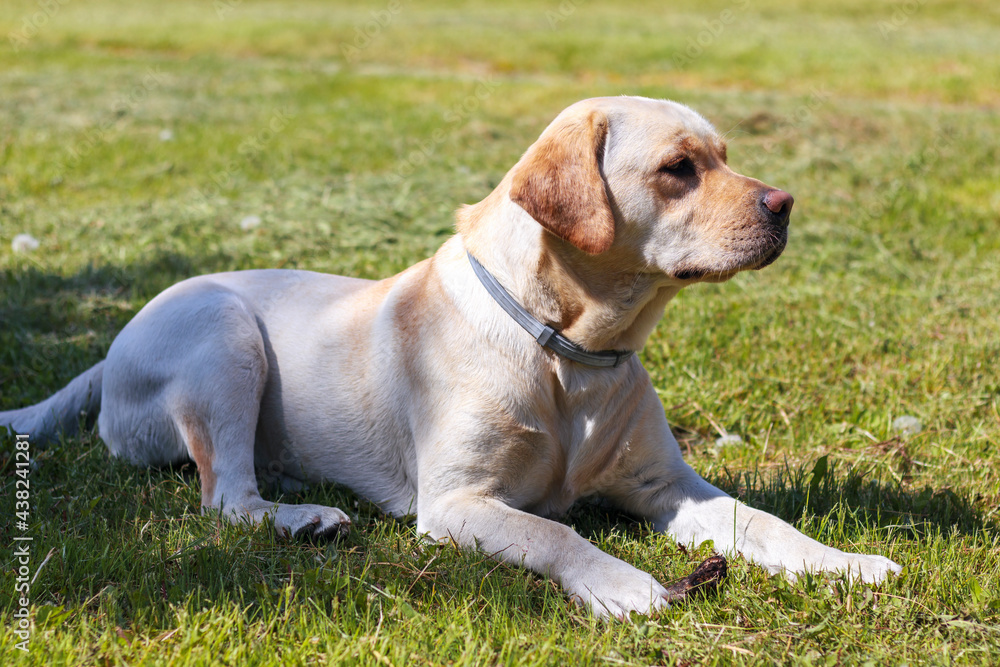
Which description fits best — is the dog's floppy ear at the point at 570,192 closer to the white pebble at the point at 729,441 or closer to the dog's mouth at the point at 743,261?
the dog's mouth at the point at 743,261

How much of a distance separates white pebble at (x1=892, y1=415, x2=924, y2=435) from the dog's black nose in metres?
1.60

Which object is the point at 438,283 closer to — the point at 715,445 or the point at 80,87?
the point at 715,445

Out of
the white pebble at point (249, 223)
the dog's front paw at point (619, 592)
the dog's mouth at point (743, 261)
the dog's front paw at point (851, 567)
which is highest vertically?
the dog's mouth at point (743, 261)

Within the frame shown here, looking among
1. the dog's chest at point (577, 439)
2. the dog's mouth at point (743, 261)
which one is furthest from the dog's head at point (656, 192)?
the dog's chest at point (577, 439)

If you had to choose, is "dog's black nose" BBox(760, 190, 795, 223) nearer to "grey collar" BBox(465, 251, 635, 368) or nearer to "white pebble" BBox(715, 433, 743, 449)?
"grey collar" BBox(465, 251, 635, 368)

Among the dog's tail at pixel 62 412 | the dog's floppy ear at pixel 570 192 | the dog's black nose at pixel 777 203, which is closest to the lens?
the dog's floppy ear at pixel 570 192

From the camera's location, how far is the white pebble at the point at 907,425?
12.6 ft

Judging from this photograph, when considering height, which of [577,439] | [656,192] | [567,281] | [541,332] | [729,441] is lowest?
[729,441]

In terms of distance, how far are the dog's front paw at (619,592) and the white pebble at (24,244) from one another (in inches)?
200

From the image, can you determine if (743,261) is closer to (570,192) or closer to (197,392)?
(570,192)

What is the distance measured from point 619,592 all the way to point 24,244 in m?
5.33

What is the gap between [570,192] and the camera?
105 inches

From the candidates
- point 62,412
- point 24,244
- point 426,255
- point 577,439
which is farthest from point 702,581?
point 24,244

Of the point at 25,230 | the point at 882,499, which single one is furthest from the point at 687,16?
the point at 882,499
